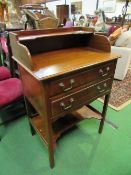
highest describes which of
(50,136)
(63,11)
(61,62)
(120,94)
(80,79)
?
(63,11)

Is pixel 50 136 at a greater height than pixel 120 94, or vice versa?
pixel 50 136

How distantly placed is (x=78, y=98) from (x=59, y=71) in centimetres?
31

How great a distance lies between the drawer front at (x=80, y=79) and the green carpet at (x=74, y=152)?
2.46 ft

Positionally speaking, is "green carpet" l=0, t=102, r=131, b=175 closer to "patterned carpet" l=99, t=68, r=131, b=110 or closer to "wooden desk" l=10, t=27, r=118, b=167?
"wooden desk" l=10, t=27, r=118, b=167

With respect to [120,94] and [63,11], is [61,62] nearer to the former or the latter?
[120,94]

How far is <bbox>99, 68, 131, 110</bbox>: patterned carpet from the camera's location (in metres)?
2.09

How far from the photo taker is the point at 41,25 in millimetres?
1524

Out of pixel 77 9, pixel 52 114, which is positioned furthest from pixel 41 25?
pixel 77 9

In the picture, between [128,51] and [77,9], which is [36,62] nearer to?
[128,51]

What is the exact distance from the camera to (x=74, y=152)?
1418 millimetres

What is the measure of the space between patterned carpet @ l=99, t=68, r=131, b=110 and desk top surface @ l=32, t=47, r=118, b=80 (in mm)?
1103

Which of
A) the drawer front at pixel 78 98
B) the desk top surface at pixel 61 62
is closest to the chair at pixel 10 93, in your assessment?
the desk top surface at pixel 61 62

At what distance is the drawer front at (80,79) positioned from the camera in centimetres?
88

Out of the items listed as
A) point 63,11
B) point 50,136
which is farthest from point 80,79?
point 63,11
